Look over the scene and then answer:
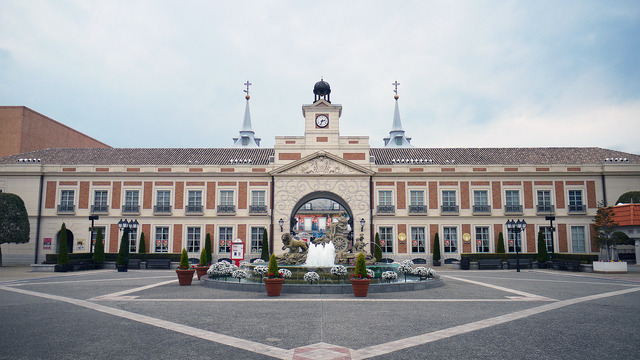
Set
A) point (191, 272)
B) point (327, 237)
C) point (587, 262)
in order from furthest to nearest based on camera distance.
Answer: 1. point (587, 262)
2. point (327, 237)
3. point (191, 272)

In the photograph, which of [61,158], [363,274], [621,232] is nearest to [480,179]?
[621,232]

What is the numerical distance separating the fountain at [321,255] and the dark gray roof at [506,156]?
53.1 ft

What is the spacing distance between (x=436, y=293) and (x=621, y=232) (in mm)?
20749

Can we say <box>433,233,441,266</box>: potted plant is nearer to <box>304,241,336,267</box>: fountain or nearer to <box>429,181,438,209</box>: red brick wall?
<box>429,181,438,209</box>: red brick wall

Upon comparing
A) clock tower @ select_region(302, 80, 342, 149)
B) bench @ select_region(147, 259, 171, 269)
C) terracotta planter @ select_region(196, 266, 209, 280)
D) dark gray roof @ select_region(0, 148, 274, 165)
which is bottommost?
bench @ select_region(147, 259, 171, 269)

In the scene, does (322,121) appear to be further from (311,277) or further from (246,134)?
(246,134)

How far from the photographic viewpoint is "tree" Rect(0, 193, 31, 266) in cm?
3103

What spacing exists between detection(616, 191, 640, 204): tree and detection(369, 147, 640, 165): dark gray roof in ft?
13.4

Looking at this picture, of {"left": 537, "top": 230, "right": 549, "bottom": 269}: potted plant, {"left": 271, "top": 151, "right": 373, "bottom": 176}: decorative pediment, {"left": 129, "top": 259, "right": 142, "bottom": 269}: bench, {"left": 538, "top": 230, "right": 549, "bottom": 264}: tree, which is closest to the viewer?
{"left": 129, "top": 259, "right": 142, "bottom": 269}: bench

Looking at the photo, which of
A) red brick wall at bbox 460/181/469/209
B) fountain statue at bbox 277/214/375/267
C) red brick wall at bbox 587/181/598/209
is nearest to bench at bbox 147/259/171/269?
fountain statue at bbox 277/214/375/267

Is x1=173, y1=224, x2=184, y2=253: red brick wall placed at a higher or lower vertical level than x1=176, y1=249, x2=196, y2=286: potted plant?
higher

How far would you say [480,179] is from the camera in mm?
35938

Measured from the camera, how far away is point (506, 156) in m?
38.6

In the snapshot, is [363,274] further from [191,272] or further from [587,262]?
[587,262]
